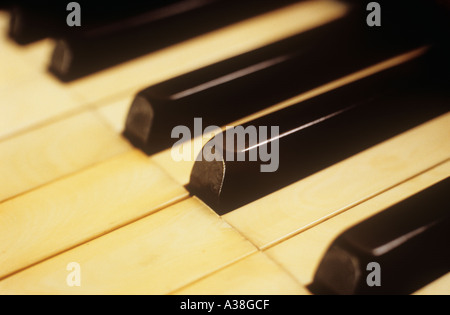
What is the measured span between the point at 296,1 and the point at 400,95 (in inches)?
19.4

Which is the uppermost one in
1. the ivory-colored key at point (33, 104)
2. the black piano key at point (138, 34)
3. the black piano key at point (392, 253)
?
the black piano key at point (138, 34)

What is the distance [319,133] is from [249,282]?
0.28m

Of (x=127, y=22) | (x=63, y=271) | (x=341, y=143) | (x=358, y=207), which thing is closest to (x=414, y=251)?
(x=358, y=207)

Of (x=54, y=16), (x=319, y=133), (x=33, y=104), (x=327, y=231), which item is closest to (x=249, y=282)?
(x=327, y=231)

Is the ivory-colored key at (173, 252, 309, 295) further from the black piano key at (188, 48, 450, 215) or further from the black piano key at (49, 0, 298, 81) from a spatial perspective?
the black piano key at (49, 0, 298, 81)

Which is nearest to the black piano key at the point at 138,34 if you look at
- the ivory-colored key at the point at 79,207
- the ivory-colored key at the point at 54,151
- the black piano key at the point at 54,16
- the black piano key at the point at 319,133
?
the black piano key at the point at 54,16

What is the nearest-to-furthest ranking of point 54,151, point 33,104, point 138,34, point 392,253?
point 392,253
point 54,151
point 33,104
point 138,34

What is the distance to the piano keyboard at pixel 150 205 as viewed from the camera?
2.55 ft

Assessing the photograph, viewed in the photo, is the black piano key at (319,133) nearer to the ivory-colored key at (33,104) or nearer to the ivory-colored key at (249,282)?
the ivory-colored key at (249,282)

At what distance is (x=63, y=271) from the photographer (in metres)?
0.79

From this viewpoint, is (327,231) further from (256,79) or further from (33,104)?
(33,104)

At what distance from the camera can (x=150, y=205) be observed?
0.89 meters

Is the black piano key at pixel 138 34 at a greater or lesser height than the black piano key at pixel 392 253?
greater
